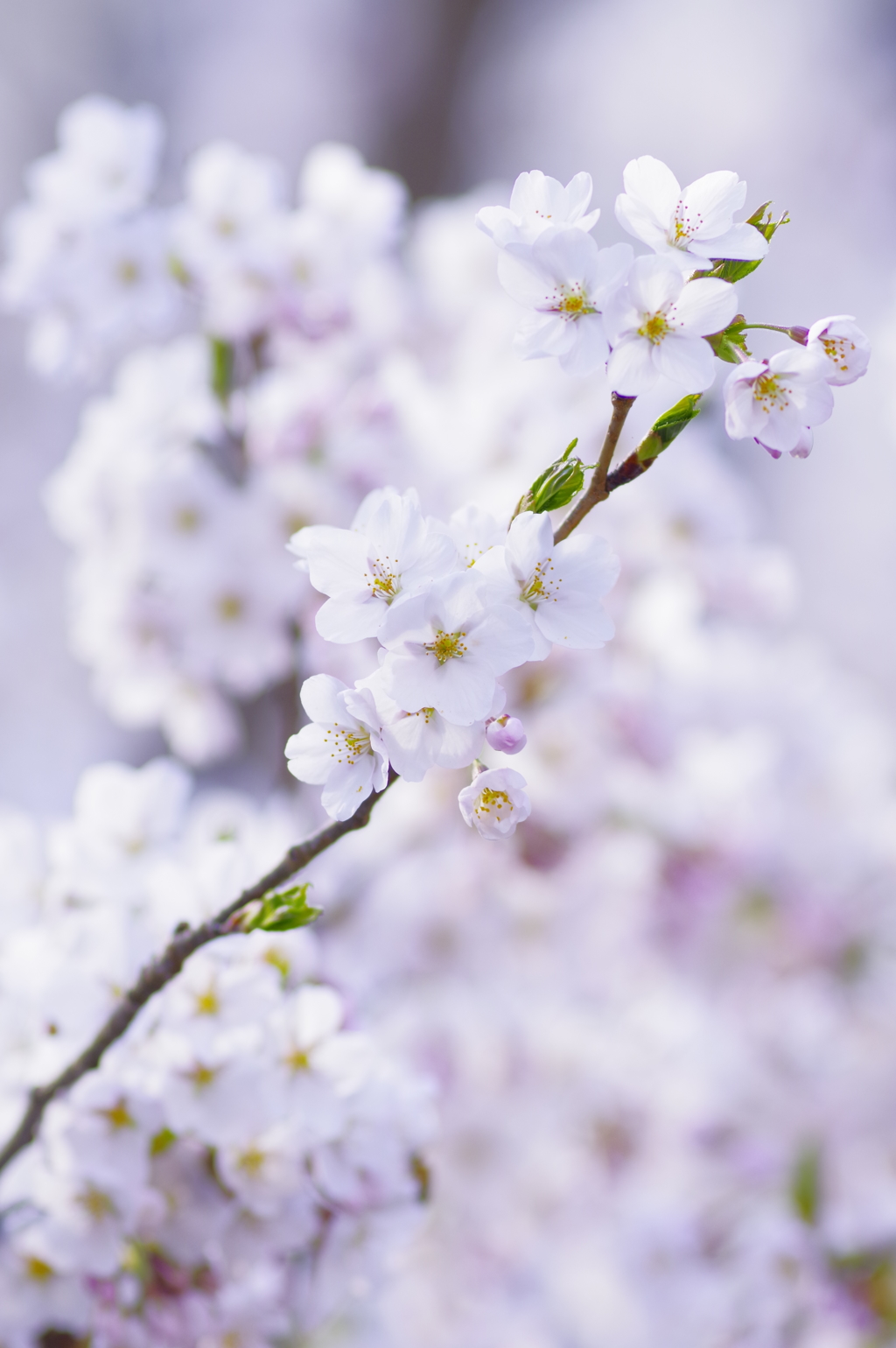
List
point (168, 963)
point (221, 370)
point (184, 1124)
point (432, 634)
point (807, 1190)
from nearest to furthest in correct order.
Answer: point (432, 634) < point (168, 963) < point (184, 1124) < point (221, 370) < point (807, 1190)

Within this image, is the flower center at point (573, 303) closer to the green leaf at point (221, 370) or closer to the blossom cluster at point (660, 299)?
the blossom cluster at point (660, 299)

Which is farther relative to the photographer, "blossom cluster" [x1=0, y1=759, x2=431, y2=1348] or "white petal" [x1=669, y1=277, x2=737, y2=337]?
"blossom cluster" [x1=0, y1=759, x2=431, y2=1348]

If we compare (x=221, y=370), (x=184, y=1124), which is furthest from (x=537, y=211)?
(x=221, y=370)

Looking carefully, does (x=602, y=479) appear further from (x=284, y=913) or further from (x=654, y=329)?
(x=284, y=913)

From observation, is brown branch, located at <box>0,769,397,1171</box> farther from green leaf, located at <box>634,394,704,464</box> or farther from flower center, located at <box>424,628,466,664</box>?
green leaf, located at <box>634,394,704,464</box>

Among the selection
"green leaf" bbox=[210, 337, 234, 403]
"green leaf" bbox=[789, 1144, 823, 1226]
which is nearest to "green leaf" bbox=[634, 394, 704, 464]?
"green leaf" bbox=[210, 337, 234, 403]

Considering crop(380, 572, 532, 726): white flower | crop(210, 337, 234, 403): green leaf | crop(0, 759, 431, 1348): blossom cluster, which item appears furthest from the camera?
crop(210, 337, 234, 403): green leaf

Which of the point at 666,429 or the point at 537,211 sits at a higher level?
the point at 537,211

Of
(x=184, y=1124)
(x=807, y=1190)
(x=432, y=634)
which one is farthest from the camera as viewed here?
(x=807, y=1190)
